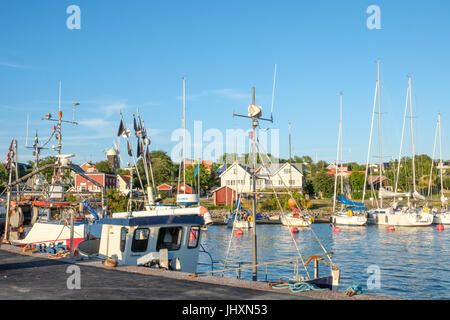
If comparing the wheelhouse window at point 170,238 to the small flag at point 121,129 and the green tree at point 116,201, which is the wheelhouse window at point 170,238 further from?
the green tree at point 116,201

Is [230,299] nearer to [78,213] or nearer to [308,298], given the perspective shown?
[308,298]

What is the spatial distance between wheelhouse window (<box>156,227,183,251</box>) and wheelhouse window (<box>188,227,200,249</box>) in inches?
21.2

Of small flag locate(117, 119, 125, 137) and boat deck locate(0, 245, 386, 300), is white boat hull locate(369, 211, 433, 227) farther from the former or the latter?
boat deck locate(0, 245, 386, 300)

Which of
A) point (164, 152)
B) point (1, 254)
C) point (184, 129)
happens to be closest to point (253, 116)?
point (1, 254)

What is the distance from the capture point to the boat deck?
12.3 m

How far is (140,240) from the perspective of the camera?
62.1 feet

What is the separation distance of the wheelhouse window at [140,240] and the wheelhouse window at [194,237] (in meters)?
1.97

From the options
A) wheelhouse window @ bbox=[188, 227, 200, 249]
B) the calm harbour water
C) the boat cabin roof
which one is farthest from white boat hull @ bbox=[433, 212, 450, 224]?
the boat cabin roof

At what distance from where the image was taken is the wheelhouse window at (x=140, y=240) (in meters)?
18.8

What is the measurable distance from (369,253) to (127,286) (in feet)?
109

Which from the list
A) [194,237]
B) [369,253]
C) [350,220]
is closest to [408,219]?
[350,220]

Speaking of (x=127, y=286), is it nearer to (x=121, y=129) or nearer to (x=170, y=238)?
(x=170, y=238)

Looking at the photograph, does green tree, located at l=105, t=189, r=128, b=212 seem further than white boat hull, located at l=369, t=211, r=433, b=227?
No
